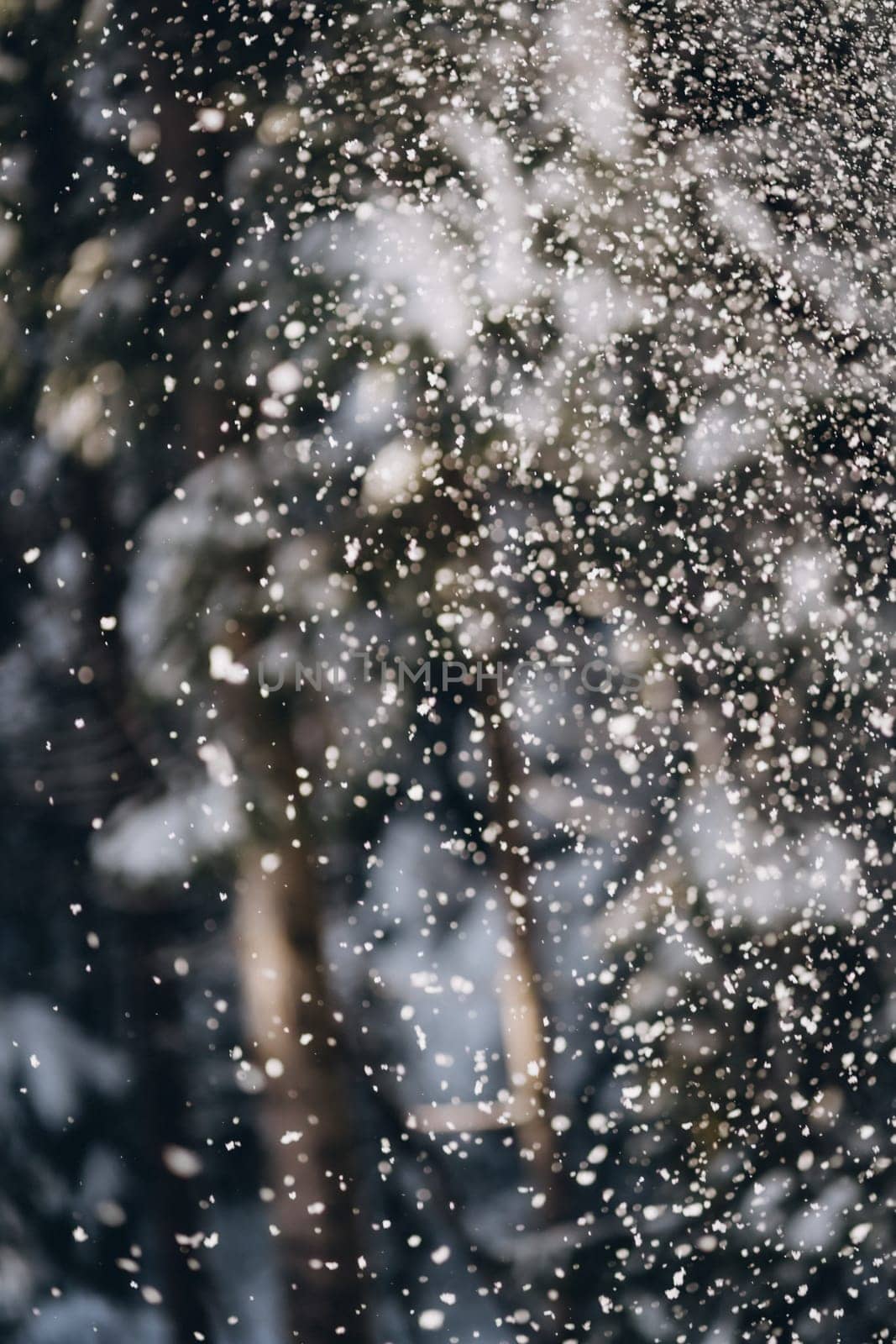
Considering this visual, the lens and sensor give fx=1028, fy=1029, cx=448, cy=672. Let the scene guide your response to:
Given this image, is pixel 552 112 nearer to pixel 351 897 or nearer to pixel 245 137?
pixel 245 137

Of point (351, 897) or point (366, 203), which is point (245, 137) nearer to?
point (366, 203)

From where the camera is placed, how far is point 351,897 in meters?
0.26

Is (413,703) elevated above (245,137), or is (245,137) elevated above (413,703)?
(245,137)

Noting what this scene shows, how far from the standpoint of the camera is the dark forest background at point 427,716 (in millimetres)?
256

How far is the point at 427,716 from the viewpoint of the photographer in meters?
0.25

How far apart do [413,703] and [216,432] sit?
9cm

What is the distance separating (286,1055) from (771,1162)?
0.13 metres

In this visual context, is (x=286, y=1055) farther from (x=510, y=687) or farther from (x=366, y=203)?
(x=366, y=203)

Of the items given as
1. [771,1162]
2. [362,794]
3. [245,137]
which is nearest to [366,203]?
[245,137]

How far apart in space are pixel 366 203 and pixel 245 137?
0.04 metres

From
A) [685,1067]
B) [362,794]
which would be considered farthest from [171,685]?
[685,1067]

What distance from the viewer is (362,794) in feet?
0.83

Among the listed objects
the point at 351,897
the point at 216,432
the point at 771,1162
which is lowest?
the point at 771,1162

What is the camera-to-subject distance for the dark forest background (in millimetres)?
256
